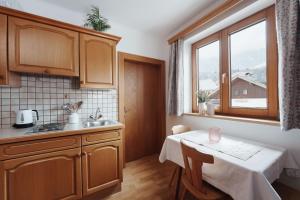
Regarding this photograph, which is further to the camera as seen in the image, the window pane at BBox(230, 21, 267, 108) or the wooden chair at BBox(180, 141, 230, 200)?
the window pane at BBox(230, 21, 267, 108)

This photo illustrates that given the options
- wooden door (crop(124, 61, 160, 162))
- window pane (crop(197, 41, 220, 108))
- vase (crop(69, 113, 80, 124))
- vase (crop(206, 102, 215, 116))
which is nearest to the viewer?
vase (crop(69, 113, 80, 124))

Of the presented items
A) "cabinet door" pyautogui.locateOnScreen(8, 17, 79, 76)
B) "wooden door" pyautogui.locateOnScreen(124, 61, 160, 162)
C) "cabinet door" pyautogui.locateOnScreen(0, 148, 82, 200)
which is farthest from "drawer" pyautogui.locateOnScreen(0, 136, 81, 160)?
"wooden door" pyautogui.locateOnScreen(124, 61, 160, 162)

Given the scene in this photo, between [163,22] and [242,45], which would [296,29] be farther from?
[163,22]

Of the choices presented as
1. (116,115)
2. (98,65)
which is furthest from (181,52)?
(116,115)

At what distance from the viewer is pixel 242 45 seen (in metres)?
1.82

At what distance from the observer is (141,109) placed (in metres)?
2.72

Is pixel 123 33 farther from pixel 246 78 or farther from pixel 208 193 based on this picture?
pixel 208 193

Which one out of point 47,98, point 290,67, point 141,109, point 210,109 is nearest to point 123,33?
point 141,109

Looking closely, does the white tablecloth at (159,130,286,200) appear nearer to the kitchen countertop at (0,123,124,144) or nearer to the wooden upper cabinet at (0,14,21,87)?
the kitchen countertop at (0,123,124,144)

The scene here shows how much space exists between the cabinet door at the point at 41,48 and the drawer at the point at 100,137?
770mm

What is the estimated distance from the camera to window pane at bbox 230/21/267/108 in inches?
63.9

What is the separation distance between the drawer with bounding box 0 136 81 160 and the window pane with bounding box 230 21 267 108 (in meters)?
2.05

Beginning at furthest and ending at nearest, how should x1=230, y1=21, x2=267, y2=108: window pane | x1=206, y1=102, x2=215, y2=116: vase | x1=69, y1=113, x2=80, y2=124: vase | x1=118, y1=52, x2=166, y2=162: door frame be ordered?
1. x1=118, y1=52, x2=166, y2=162: door frame
2. x1=206, y1=102, x2=215, y2=116: vase
3. x1=69, y1=113, x2=80, y2=124: vase
4. x1=230, y1=21, x2=267, y2=108: window pane

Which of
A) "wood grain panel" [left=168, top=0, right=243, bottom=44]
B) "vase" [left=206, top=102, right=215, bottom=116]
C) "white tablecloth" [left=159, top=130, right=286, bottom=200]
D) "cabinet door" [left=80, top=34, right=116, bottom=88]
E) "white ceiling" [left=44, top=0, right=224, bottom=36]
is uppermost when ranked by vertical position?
"white ceiling" [left=44, top=0, right=224, bottom=36]
